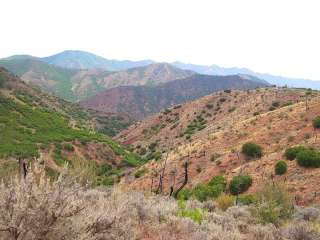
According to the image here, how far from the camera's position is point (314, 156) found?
32062 mm

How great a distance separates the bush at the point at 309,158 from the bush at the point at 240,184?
4.09m

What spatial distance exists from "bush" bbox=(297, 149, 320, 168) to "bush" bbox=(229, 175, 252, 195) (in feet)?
13.4

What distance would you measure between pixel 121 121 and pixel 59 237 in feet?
393

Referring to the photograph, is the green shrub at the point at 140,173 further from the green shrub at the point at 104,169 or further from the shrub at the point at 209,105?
the shrub at the point at 209,105

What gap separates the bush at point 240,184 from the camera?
31.9 meters

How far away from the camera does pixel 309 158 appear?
32.2 meters

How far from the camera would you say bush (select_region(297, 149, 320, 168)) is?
31906 mm

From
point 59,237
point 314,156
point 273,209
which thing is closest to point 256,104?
point 314,156

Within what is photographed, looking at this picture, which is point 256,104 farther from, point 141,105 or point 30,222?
point 141,105

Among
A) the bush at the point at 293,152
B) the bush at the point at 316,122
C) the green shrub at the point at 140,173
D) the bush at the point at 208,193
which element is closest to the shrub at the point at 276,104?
the bush at the point at 316,122

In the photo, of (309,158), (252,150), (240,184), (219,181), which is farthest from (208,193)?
(252,150)

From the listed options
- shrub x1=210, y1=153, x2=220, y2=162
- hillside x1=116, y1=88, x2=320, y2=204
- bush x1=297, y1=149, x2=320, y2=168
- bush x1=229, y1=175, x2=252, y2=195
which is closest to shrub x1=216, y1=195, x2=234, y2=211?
hillside x1=116, y1=88, x2=320, y2=204

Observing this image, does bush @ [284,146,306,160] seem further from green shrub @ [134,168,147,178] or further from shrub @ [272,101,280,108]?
shrub @ [272,101,280,108]

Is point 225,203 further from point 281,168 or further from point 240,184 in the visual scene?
point 281,168
